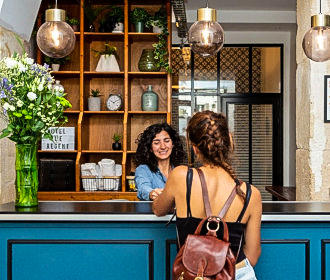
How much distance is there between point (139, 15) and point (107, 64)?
0.65m

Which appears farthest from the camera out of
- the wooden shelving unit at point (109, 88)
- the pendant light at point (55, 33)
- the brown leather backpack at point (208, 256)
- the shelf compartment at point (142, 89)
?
the shelf compartment at point (142, 89)

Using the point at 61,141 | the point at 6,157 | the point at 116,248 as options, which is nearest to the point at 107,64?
the point at 61,141

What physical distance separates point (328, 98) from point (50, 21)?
2379 millimetres

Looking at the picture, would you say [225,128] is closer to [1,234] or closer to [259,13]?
[1,234]

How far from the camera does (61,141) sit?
5871 mm

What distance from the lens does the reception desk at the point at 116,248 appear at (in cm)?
296

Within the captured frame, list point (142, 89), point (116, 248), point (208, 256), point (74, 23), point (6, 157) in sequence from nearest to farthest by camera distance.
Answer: point (208, 256)
point (116, 248)
point (6, 157)
point (74, 23)
point (142, 89)

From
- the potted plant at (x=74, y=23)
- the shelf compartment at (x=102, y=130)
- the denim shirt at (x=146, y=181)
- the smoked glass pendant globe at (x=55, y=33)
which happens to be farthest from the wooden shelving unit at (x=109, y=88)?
the smoked glass pendant globe at (x=55, y=33)

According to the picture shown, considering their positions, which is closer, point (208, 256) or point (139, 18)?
point (208, 256)

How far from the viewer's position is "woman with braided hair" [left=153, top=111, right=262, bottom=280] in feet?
7.14

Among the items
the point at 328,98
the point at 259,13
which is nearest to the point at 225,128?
the point at 328,98

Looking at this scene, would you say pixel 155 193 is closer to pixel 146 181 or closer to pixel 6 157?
pixel 146 181

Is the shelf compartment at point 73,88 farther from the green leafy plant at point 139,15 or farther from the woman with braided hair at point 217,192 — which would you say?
the woman with braided hair at point 217,192

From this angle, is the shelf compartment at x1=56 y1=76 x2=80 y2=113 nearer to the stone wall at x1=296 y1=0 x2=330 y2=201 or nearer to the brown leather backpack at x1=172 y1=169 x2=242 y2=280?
the stone wall at x1=296 y1=0 x2=330 y2=201
